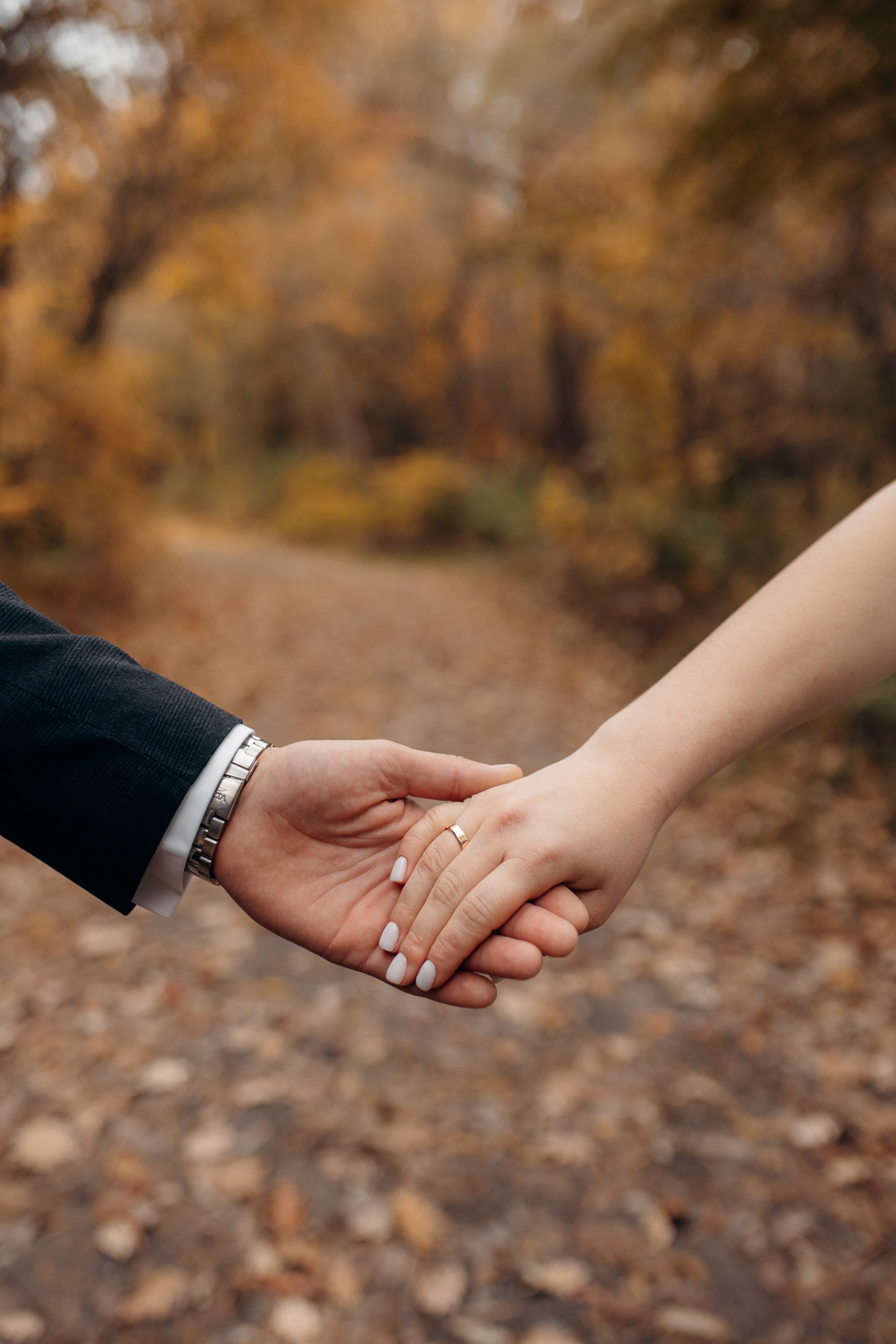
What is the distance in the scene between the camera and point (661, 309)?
8141 millimetres

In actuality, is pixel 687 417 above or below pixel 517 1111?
above

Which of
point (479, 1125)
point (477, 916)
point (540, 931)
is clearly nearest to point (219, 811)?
point (477, 916)

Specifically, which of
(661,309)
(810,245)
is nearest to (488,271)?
(661,309)

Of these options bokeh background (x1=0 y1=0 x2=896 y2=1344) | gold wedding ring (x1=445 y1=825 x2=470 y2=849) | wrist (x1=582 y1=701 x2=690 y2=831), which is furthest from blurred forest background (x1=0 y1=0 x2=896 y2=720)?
gold wedding ring (x1=445 y1=825 x2=470 y2=849)

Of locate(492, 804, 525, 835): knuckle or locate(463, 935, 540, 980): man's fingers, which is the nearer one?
locate(463, 935, 540, 980): man's fingers

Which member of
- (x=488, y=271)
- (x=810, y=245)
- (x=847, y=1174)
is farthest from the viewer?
(x=488, y=271)

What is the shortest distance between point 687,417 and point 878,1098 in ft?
22.4

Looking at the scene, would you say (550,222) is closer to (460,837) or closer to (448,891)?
(460,837)

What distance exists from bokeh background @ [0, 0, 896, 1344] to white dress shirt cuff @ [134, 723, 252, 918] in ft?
3.41

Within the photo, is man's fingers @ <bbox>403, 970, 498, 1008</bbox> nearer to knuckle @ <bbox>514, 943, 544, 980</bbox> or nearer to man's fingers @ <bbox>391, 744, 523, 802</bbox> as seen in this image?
knuckle @ <bbox>514, 943, 544, 980</bbox>

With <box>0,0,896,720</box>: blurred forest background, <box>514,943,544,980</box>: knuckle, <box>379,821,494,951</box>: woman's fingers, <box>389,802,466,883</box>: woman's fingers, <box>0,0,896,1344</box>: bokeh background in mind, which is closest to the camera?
<box>514,943,544,980</box>: knuckle

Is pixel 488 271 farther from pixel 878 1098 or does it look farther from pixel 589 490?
pixel 878 1098

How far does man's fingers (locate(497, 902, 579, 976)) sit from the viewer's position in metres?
1.49

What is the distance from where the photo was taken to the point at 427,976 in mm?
1557
